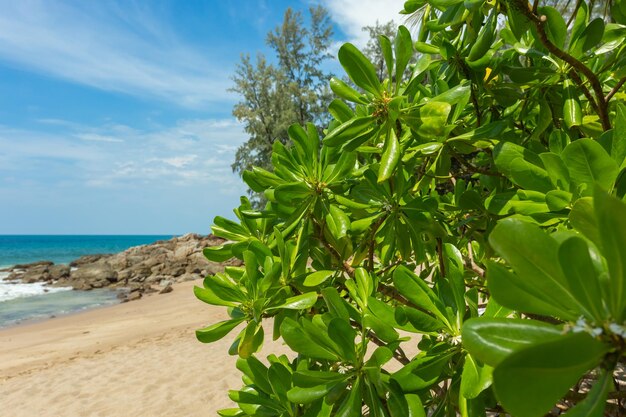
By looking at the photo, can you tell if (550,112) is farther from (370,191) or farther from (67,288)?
(67,288)

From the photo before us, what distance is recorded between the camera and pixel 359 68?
1160mm

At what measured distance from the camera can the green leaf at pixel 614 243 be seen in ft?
1.62

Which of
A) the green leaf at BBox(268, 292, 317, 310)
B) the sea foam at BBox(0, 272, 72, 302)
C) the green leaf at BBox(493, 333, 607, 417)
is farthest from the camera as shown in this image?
the sea foam at BBox(0, 272, 72, 302)

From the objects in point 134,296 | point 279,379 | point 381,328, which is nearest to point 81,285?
point 134,296

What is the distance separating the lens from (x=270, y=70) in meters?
23.7

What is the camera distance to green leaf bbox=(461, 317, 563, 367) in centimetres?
55

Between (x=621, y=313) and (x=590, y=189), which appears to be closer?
(x=621, y=313)

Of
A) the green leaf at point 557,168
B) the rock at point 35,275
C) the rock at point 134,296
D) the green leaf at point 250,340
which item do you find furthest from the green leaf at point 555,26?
the rock at point 35,275

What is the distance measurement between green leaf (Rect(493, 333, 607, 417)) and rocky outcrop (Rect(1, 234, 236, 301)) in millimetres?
18292

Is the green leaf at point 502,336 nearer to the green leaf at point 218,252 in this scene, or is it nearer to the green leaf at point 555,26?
the green leaf at point 555,26

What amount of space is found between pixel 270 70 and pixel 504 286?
24.4 metres

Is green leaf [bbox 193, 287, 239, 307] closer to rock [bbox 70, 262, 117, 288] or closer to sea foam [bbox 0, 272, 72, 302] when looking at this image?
sea foam [bbox 0, 272, 72, 302]

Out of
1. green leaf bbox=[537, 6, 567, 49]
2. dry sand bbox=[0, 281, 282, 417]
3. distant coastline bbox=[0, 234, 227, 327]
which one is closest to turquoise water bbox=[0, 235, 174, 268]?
distant coastline bbox=[0, 234, 227, 327]

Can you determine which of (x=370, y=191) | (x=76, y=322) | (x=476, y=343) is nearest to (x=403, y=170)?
(x=370, y=191)
